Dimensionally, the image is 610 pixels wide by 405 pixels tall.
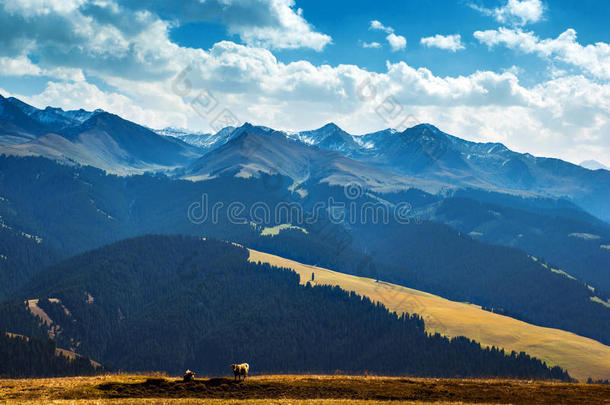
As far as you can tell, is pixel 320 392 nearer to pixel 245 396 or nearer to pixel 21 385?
pixel 245 396

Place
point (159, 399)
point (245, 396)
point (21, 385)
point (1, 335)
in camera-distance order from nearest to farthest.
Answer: point (159, 399)
point (245, 396)
point (21, 385)
point (1, 335)

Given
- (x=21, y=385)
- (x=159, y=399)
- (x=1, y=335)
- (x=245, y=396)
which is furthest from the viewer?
(x=1, y=335)

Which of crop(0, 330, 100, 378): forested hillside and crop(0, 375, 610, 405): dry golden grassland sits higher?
crop(0, 375, 610, 405): dry golden grassland

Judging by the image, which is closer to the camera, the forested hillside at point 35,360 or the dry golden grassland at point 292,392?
the dry golden grassland at point 292,392

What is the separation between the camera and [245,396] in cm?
4119

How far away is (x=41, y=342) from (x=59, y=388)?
184 m

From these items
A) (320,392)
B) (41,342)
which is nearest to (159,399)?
(320,392)

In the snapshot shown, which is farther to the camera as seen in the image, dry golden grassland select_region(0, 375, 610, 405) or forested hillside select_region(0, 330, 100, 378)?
forested hillside select_region(0, 330, 100, 378)

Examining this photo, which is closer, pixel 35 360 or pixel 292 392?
pixel 292 392

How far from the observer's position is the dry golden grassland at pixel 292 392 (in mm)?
39344

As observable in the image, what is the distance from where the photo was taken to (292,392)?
42.9 metres

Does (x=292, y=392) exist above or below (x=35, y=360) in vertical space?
above

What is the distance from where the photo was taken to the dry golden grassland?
39344 millimetres

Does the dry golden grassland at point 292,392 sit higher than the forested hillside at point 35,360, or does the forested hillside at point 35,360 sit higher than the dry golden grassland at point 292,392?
the dry golden grassland at point 292,392
